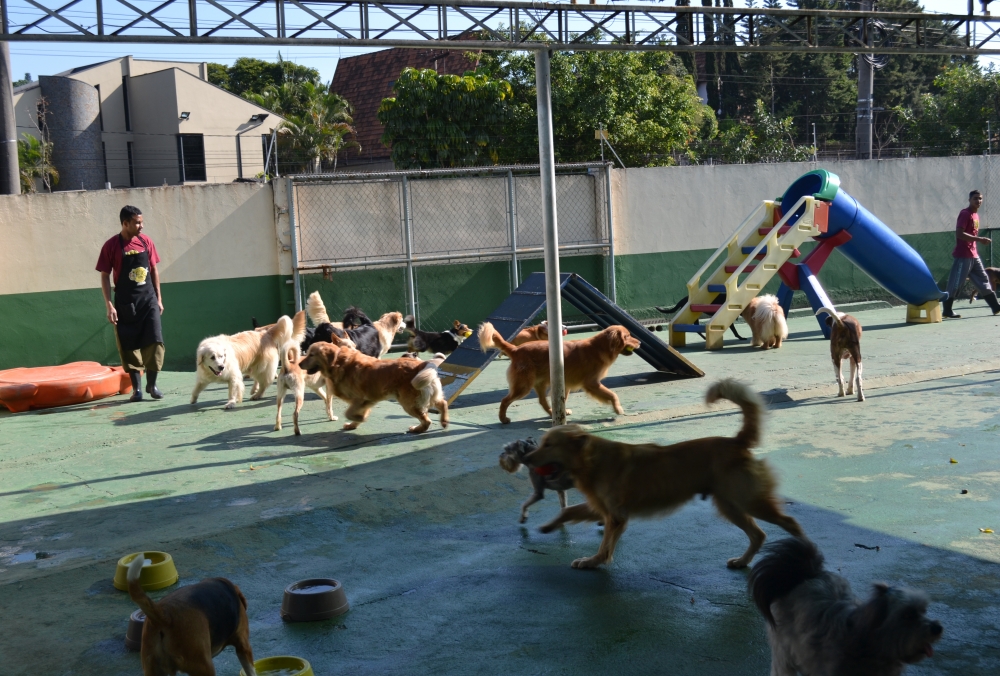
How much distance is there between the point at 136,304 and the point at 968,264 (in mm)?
13866

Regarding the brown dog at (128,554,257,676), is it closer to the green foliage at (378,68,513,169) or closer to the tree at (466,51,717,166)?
the green foliage at (378,68,513,169)

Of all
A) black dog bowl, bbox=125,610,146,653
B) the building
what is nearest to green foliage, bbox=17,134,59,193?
the building

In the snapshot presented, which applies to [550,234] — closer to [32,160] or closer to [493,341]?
[493,341]

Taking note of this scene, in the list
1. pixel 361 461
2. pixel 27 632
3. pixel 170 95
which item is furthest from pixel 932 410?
pixel 170 95

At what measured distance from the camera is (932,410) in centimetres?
886

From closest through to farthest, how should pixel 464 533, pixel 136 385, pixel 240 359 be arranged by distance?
pixel 464 533 → pixel 240 359 → pixel 136 385

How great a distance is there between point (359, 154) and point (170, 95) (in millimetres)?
7538

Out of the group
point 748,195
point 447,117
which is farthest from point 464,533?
point 447,117

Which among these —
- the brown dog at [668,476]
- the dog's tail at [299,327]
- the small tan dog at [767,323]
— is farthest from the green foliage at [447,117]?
the brown dog at [668,476]

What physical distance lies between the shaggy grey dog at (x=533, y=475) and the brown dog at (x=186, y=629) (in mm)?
2007

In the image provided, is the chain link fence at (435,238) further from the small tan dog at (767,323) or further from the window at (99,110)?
the window at (99,110)

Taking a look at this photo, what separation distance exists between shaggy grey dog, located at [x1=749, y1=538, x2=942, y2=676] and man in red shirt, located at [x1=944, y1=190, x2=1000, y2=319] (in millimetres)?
14541

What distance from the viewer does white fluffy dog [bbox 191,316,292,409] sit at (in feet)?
33.5

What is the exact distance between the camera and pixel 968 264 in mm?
16375
